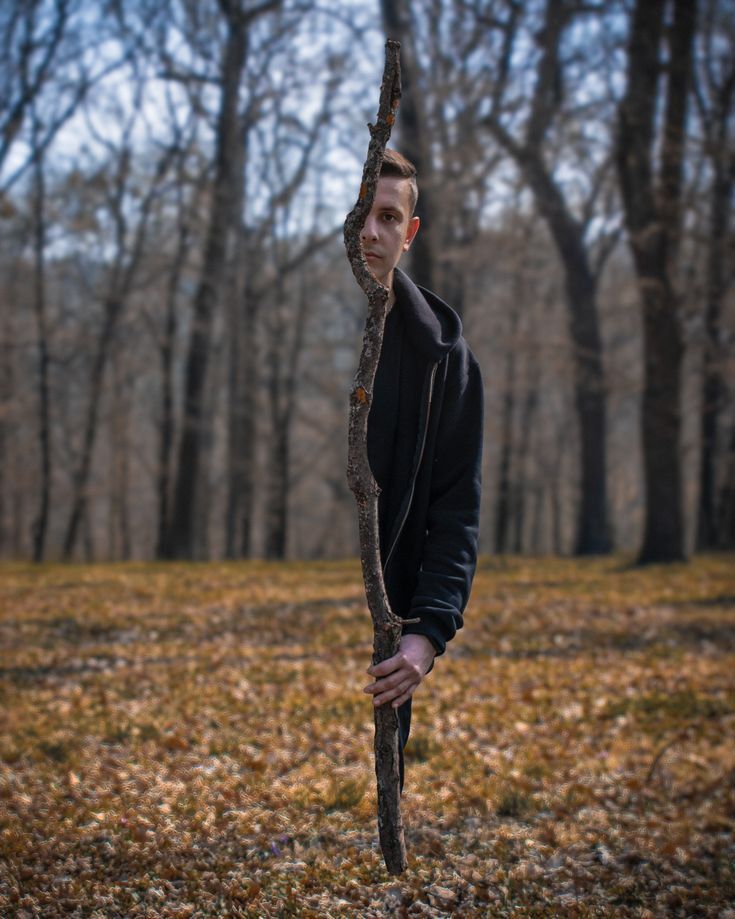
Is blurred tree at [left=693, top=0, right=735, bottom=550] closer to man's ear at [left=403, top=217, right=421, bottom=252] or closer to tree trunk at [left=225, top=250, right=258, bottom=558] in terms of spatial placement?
tree trunk at [left=225, top=250, right=258, bottom=558]

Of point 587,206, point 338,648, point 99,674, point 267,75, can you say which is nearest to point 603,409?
point 587,206

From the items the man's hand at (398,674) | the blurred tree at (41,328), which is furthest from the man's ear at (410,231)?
the blurred tree at (41,328)

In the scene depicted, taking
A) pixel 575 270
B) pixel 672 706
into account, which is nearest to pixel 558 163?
pixel 575 270

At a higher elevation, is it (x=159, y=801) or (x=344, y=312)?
(x=344, y=312)

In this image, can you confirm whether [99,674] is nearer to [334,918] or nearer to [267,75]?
[334,918]

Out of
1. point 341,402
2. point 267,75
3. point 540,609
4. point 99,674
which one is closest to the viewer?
point 99,674

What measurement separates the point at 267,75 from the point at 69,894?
19995 millimetres

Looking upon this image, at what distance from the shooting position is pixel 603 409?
18.9 m

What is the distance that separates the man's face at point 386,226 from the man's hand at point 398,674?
117 centimetres

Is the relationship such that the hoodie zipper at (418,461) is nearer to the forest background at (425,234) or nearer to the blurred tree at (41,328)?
the forest background at (425,234)

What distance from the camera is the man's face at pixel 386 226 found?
2756mm

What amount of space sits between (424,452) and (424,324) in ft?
1.37

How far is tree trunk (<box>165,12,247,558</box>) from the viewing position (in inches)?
677

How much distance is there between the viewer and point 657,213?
14133 mm
